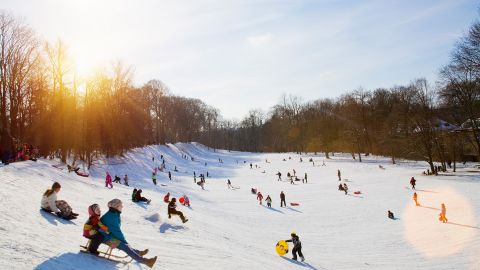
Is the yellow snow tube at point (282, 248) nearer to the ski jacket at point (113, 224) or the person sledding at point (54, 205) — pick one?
the person sledding at point (54, 205)

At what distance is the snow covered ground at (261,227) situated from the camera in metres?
9.47

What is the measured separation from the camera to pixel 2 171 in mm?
15562

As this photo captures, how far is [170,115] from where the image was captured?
94.6 metres

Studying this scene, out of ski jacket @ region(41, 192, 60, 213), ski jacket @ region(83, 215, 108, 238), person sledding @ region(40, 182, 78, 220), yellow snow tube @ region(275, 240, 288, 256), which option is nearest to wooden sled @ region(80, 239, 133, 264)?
ski jacket @ region(83, 215, 108, 238)

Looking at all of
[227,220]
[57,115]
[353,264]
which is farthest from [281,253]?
[57,115]

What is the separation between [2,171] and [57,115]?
18.4 meters

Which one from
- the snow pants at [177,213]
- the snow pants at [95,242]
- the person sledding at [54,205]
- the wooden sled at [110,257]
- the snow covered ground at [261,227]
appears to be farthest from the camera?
the snow pants at [177,213]

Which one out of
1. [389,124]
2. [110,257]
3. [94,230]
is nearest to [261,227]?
[110,257]

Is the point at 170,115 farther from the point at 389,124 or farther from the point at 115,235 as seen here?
the point at 115,235

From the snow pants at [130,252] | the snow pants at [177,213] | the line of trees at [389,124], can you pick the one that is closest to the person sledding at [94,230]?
the snow pants at [130,252]

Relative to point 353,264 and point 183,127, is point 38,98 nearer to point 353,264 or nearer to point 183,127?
point 353,264

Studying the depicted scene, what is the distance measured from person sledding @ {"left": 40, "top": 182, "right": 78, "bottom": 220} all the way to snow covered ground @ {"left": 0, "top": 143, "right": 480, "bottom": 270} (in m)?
0.31

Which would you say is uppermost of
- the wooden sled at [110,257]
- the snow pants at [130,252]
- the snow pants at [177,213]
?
the snow pants at [130,252]

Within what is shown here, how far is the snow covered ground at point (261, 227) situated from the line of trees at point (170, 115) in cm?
656
